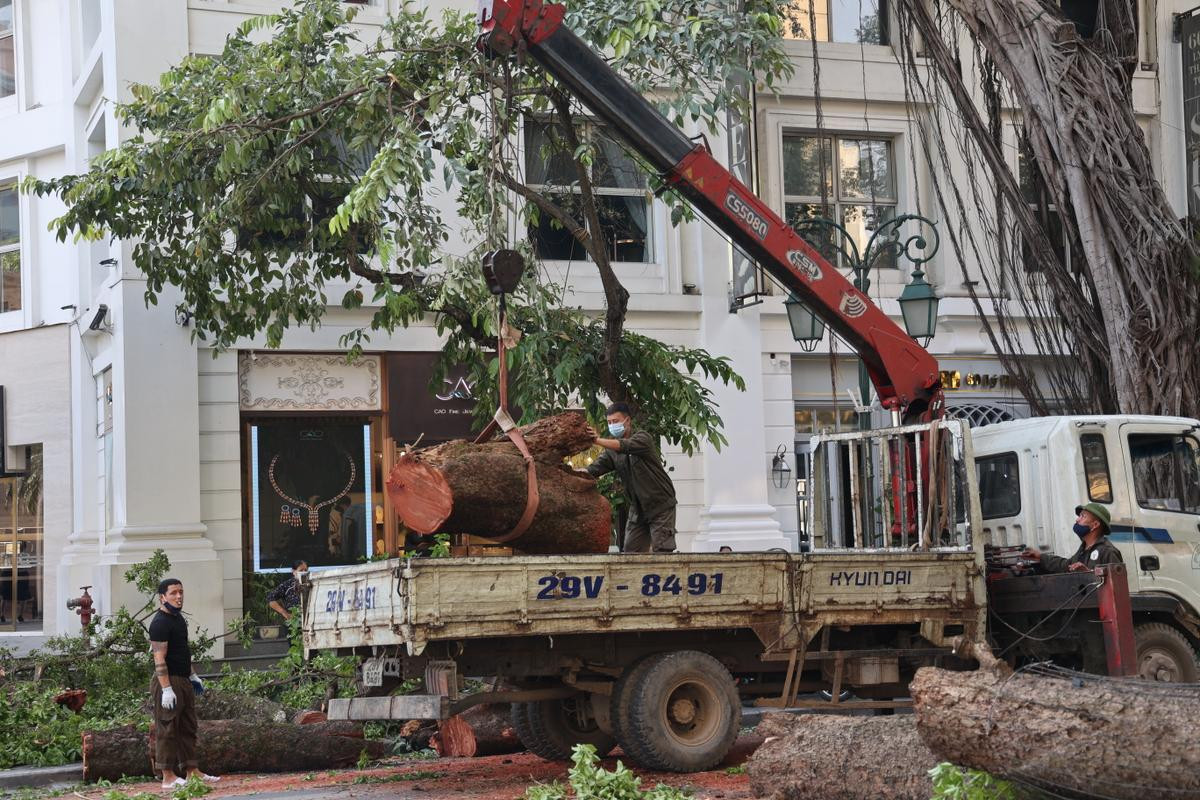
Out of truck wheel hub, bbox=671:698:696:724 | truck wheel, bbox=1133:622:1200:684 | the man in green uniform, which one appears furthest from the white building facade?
truck wheel hub, bbox=671:698:696:724

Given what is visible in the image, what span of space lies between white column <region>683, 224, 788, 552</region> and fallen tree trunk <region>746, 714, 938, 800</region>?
36.0 feet

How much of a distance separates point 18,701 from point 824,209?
12.5 metres

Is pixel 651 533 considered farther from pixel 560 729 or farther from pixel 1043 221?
pixel 1043 221

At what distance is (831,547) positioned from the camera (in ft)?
42.1

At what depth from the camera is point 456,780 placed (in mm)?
10445

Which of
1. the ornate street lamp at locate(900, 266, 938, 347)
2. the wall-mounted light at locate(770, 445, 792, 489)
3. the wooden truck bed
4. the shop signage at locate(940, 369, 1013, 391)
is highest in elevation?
the ornate street lamp at locate(900, 266, 938, 347)

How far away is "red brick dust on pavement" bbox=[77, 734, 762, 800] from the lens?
9.62m

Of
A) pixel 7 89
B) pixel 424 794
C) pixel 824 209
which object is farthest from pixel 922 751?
pixel 7 89

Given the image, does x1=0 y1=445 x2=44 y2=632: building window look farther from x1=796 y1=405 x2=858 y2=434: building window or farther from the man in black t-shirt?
the man in black t-shirt

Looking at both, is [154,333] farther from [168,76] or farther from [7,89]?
[7,89]

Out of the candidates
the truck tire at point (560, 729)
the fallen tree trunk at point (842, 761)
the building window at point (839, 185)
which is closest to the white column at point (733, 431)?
the building window at point (839, 185)

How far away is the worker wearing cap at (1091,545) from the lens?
36.5 ft

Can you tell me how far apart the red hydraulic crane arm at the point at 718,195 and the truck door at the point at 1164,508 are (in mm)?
1677

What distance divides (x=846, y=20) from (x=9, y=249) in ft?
41.1
